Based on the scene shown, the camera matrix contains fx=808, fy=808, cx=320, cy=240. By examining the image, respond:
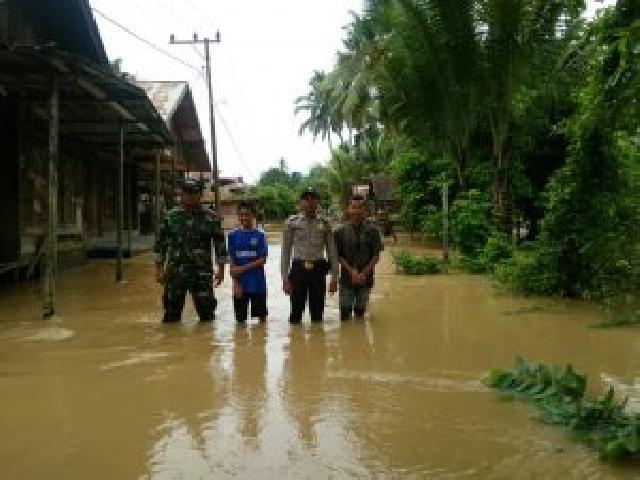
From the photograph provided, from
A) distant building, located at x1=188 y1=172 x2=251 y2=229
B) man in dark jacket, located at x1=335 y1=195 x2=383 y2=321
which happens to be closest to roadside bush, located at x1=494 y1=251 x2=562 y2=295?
man in dark jacket, located at x1=335 y1=195 x2=383 y2=321

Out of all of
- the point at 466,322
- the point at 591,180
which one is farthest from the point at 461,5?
the point at 466,322

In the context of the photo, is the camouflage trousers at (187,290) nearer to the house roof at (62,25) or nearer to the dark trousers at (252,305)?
the dark trousers at (252,305)

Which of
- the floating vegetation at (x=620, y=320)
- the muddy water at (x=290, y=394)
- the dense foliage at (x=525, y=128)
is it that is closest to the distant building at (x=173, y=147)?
the dense foliage at (x=525, y=128)

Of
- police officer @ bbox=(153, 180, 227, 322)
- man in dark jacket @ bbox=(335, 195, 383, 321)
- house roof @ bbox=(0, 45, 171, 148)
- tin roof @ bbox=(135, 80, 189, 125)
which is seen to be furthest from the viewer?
tin roof @ bbox=(135, 80, 189, 125)

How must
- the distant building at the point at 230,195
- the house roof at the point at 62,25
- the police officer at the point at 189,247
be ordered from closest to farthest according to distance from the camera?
the police officer at the point at 189,247
the house roof at the point at 62,25
the distant building at the point at 230,195

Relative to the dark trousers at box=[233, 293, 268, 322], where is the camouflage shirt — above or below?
above

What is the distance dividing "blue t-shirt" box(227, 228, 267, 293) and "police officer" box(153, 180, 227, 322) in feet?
0.39

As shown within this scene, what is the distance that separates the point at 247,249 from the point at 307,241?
2.08 feet

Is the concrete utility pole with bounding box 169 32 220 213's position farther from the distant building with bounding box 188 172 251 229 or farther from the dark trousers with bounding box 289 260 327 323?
the dark trousers with bounding box 289 260 327 323

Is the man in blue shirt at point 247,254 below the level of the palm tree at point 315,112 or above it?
below

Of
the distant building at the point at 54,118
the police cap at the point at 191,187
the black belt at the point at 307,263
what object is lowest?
the black belt at the point at 307,263

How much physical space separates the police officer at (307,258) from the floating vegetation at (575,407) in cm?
313

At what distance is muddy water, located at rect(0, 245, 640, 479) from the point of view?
400cm

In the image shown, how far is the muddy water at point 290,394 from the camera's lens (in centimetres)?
400
